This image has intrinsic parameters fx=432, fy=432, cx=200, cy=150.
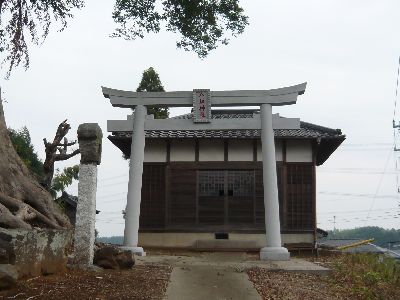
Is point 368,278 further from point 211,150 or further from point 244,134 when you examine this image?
point 211,150

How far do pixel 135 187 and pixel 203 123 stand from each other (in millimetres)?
2778

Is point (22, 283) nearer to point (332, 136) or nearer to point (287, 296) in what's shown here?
point (287, 296)

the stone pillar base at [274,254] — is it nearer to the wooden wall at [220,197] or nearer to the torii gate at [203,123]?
the torii gate at [203,123]

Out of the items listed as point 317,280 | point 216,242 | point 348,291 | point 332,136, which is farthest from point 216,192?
point 348,291

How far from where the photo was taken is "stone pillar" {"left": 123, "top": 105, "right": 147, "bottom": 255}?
12344 mm

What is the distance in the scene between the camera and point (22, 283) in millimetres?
5762

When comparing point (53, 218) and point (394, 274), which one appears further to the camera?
point (394, 274)

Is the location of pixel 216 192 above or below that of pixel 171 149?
below

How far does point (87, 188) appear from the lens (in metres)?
8.49

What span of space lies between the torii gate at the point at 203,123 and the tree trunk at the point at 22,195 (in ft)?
13.4

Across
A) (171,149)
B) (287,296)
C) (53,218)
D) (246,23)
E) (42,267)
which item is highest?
(246,23)

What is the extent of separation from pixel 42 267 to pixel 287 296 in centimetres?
394

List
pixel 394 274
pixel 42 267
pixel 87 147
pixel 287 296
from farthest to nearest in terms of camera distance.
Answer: pixel 394 274 → pixel 87 147 → pixel 287 296 → pixel 42 267

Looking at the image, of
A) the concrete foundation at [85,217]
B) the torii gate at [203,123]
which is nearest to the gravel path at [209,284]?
the concrete foundation at [85,217]
